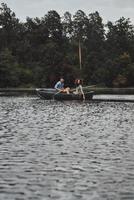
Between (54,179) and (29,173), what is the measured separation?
1143mm

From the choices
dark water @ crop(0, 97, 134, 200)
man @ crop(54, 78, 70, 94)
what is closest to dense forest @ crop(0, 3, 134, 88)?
man @ crop(54, 78, 70, 94)

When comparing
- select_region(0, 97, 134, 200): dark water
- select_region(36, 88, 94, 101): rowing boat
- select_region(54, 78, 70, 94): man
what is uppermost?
select_region(54, 78, 70, 94): man

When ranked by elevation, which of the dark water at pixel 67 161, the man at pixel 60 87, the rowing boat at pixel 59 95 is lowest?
the dark water at pixel 67 161

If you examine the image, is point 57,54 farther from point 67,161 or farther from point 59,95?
point 67,161

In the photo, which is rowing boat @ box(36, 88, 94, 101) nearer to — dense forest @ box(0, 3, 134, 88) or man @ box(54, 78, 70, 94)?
man @ box(54, 78, 70, 94)

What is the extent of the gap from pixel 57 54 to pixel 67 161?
117 meters

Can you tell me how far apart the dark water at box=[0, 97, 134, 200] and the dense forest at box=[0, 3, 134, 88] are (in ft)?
251

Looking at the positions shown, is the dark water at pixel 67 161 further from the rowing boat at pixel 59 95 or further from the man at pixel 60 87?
the man at pixel 60 87

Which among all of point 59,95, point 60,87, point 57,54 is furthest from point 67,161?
point 57,54

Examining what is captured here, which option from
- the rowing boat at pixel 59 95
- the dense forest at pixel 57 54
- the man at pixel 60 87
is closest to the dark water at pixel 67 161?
the rowing boat at pixel 59 95

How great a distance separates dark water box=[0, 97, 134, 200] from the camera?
47.1ft

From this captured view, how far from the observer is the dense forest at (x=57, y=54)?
122 m

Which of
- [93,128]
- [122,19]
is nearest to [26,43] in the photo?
[122,19]

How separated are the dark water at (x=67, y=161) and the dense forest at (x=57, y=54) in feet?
251
